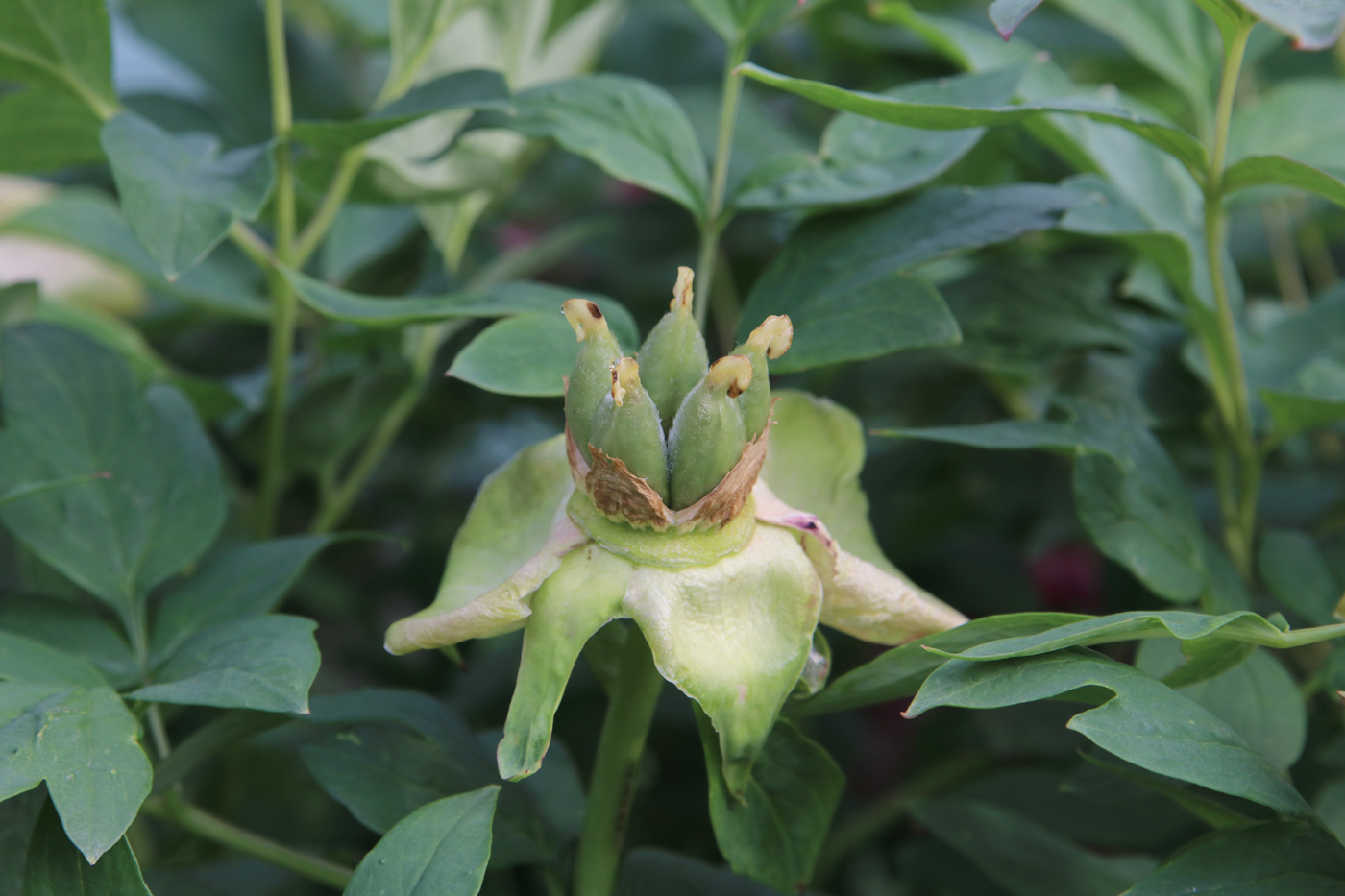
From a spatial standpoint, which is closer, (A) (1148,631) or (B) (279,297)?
(A) (1148,631)

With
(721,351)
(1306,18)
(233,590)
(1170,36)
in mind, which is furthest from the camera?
(721,351)

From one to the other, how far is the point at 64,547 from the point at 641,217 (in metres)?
0.36

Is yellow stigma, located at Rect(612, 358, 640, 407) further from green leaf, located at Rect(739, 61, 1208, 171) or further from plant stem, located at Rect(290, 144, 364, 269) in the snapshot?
plant stem, located at Rect(290, 144, 364, 269)

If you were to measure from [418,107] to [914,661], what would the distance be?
0.22 metres

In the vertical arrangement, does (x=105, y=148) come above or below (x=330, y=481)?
above

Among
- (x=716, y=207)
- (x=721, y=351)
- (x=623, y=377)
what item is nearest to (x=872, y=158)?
(x=716, y=207)

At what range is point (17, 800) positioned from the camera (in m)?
0.28

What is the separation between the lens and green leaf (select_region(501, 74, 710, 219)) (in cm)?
33

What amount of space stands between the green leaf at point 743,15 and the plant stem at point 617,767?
221mm

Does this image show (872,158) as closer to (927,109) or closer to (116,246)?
(927,109)

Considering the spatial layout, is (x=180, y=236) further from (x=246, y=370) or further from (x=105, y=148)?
(x=246, y=370)

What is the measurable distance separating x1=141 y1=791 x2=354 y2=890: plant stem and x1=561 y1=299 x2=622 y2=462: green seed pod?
5.9 inches

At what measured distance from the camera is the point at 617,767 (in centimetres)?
28

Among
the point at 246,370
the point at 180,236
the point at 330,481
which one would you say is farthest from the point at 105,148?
the point at 246,370
